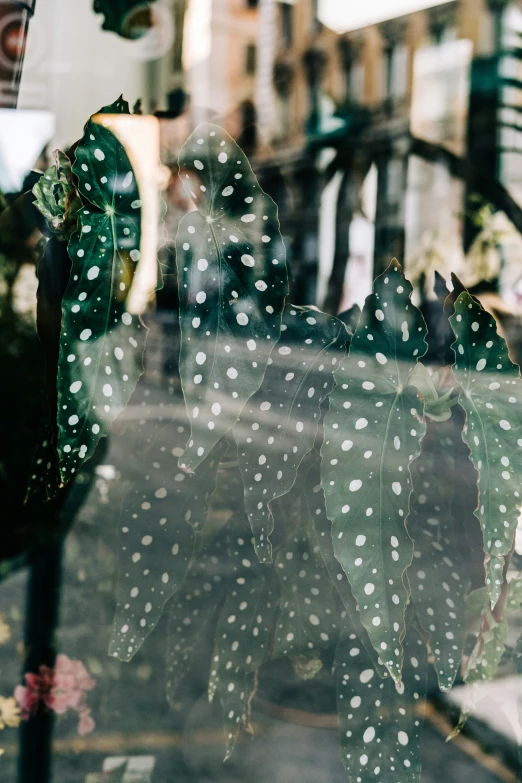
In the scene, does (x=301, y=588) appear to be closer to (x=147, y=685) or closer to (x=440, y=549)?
(x=440, y=549)

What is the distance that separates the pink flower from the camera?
1.23 metres

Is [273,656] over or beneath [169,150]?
beneath

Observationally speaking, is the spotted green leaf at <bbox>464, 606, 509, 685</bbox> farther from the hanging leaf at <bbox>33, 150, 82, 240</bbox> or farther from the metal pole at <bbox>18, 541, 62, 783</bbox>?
the metal pole at <bbox>18, 541, 62, 783</bbox>

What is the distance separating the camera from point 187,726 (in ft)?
3.43

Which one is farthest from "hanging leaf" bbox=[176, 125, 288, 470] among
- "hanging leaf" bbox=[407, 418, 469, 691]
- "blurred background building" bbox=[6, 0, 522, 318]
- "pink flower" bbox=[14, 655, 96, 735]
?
"pink flower" bbox=[14, 655, 96, 735]

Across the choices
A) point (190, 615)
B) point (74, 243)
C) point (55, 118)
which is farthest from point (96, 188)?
point (55, 118)

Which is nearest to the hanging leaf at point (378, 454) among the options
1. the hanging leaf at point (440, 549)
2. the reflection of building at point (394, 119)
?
the hanging leaf at point (440, 549)

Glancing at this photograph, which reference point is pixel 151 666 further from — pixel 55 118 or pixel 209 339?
pixel 55 118

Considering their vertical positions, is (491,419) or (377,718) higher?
(491,419)

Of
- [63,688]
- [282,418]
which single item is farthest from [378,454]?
[63,688]

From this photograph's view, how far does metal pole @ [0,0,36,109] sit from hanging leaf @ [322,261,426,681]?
0.65 meters

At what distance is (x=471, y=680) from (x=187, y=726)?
0.56 metres

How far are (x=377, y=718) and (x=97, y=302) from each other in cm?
45

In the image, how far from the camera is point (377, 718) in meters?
0.63
